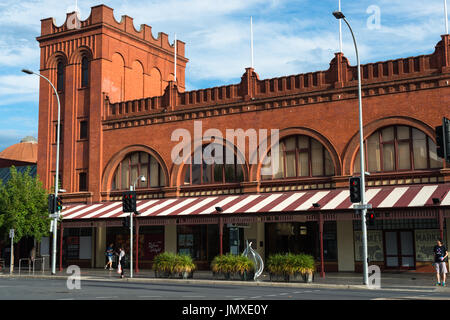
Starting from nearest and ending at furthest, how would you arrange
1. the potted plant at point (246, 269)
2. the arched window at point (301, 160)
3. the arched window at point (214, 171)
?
the potted plant at point (246, 269)
the arched window at point (301, 160)
the arched window at point (214, 171)

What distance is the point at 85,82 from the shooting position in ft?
140

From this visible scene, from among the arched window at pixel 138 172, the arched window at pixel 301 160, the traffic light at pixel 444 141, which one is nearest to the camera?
the traffic light at pixel 444 141

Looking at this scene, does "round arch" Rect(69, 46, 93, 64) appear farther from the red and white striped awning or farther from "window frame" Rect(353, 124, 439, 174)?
"window frame" Rect(353, 124, 439, 174)

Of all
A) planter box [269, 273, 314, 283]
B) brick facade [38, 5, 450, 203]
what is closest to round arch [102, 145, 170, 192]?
brick facade [38, 5, 450, 203]

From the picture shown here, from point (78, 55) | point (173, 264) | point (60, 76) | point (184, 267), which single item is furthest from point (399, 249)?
point (60, 76)

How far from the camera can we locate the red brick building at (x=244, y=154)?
97.7ft

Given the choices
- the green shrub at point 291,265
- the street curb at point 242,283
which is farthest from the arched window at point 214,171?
the green shrub at point 291,265

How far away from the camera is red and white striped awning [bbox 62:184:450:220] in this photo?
91.0 feet

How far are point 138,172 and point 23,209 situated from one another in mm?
7547

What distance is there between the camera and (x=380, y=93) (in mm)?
31047

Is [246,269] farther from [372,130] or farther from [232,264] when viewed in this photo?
[372,130]

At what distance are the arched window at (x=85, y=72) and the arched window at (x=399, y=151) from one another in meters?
21.0

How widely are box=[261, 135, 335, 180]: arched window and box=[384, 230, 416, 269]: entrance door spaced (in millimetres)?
4609

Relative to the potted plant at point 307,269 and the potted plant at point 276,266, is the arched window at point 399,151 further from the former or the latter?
the potted plant at point 276,266
